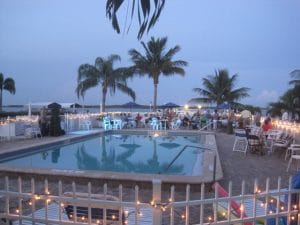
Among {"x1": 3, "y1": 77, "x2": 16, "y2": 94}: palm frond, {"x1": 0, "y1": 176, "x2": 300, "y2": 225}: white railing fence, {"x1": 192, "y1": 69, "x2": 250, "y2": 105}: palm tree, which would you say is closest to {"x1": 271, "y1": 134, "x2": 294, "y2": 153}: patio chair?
{"x1": 0, "y1": 176, "x2": 300, "y2": 225}: white railing fence

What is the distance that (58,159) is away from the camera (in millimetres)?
11945

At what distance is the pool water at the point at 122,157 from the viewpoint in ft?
35.2

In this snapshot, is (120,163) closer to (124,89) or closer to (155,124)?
(155,124)

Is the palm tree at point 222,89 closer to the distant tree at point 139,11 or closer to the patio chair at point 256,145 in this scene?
the patio chair at point 256,145

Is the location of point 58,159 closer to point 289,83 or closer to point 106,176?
point 106,176

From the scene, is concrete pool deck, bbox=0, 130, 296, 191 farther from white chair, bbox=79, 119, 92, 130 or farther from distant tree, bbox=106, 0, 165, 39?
white chair, bbox=79, 119, 92, 130

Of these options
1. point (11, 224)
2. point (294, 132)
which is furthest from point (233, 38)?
point (11, 224)

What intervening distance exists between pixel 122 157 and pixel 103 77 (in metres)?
18.0

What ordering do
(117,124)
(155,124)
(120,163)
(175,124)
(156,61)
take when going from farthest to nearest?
(156,61) < (175,124) < (155,124) < (117,124) < (120,163)

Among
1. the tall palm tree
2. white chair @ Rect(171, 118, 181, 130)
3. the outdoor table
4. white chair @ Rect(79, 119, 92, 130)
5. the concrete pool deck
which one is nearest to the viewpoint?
the concrete pool deck

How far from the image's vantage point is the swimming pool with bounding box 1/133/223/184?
33.5ft

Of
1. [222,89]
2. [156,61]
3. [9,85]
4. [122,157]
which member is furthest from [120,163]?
[9,85]

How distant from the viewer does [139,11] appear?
2141mm

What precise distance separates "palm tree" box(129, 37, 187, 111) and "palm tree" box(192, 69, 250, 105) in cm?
381
